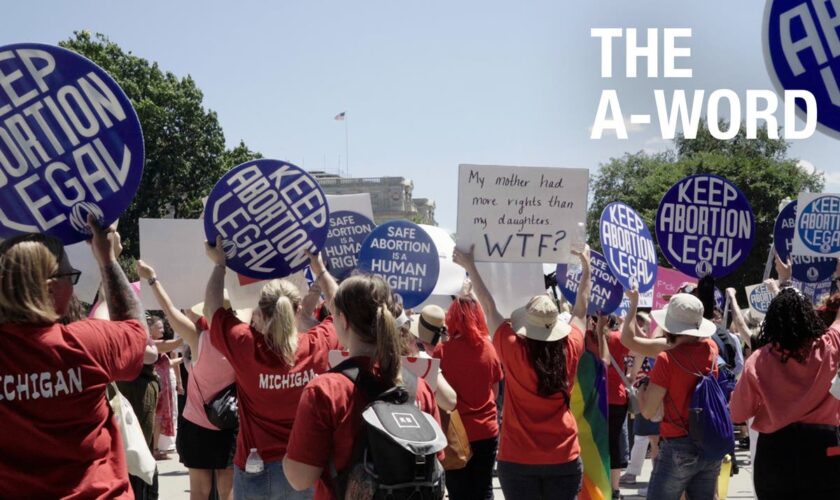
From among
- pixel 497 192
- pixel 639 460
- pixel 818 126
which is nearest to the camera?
pixel 818 126

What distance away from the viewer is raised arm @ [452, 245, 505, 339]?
239 inches

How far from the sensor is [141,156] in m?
4.06

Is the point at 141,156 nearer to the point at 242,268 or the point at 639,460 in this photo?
the point at 242,268

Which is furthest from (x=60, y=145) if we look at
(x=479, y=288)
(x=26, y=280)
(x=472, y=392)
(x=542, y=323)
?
(x=472, y=392)

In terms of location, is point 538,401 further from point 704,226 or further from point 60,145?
point 60,145

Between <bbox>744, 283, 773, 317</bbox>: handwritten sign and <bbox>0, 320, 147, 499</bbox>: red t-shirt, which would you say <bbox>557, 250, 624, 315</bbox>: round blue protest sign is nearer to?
<bbox>744, 283, 773, 317</bbox>: handwritten sign

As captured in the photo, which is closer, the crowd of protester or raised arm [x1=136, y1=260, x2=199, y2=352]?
the crowd of protester

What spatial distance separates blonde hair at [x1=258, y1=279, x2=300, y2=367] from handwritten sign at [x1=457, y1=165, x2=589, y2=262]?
1378 mm

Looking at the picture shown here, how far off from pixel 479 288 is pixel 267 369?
1.45 metres

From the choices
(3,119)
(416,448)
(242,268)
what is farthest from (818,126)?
(242,268)

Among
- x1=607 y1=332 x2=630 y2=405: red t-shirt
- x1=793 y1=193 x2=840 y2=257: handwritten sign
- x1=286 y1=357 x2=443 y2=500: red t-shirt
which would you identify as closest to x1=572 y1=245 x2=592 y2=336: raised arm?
x1=793 y1=193 x2=840 y2=257: handwritten sign

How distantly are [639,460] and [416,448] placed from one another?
9279 mm

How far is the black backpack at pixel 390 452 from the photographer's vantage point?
131 inches

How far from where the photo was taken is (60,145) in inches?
158
